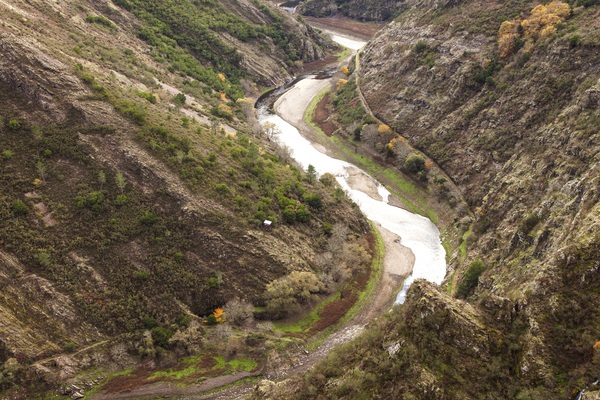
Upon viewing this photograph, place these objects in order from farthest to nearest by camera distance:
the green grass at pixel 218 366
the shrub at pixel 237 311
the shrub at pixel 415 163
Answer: the shrub at pixel 415 163
the shrub at pixel 237 311
the green grass at pixel 218 366

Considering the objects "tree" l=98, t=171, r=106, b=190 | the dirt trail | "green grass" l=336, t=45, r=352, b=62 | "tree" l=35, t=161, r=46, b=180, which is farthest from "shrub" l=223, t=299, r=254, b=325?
"green grass" l=336, t=45, r=352, b=62

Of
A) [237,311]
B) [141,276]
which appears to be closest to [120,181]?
[141,276]

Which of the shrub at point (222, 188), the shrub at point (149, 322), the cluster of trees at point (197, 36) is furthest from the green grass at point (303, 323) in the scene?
the cluster of trees at point (197, 36)

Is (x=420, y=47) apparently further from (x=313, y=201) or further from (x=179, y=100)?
(x=179, y=100)

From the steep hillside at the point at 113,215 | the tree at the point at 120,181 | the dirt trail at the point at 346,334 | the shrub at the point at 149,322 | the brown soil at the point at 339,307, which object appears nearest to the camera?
the dirt trail at the point at 346,334

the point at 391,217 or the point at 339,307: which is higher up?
the point at 391,217

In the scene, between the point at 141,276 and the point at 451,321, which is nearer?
the point at 451,321

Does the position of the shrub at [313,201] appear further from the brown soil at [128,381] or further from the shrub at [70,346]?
the shrub at [70,346]
